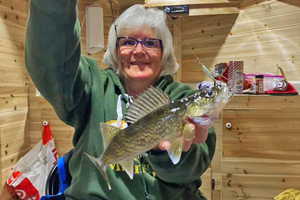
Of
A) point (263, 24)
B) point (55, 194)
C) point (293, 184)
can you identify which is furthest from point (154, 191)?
point (263, 24)

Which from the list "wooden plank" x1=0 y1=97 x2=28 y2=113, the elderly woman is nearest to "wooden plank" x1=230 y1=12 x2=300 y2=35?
the elderly woman

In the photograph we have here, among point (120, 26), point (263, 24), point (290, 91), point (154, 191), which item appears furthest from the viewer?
point (263, 24)

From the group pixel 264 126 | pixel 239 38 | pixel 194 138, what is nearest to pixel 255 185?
pixel 264 126

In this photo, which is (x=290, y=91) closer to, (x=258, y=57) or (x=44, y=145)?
(x=258, y=57)

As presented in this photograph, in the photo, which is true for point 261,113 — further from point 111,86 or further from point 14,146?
point 14,146

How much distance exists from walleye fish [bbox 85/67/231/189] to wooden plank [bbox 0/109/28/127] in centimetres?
160

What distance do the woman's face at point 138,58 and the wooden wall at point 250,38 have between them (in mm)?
1345

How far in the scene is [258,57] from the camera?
2.15m

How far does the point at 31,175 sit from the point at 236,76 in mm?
1626

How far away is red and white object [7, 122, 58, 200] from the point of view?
6.52 ft

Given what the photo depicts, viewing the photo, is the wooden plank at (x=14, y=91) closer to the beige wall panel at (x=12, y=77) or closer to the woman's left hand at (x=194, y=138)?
the beige wall panel at (x=12, y=77)

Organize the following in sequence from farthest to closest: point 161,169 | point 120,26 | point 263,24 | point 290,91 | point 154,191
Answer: point 263,24, point 290,91, point 120,26, point 154,191, point 161,169

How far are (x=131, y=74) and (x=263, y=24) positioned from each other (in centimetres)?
149

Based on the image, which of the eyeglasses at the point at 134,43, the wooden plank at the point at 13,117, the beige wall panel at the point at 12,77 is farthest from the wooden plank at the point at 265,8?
the wooden plank at the point at 13,117
